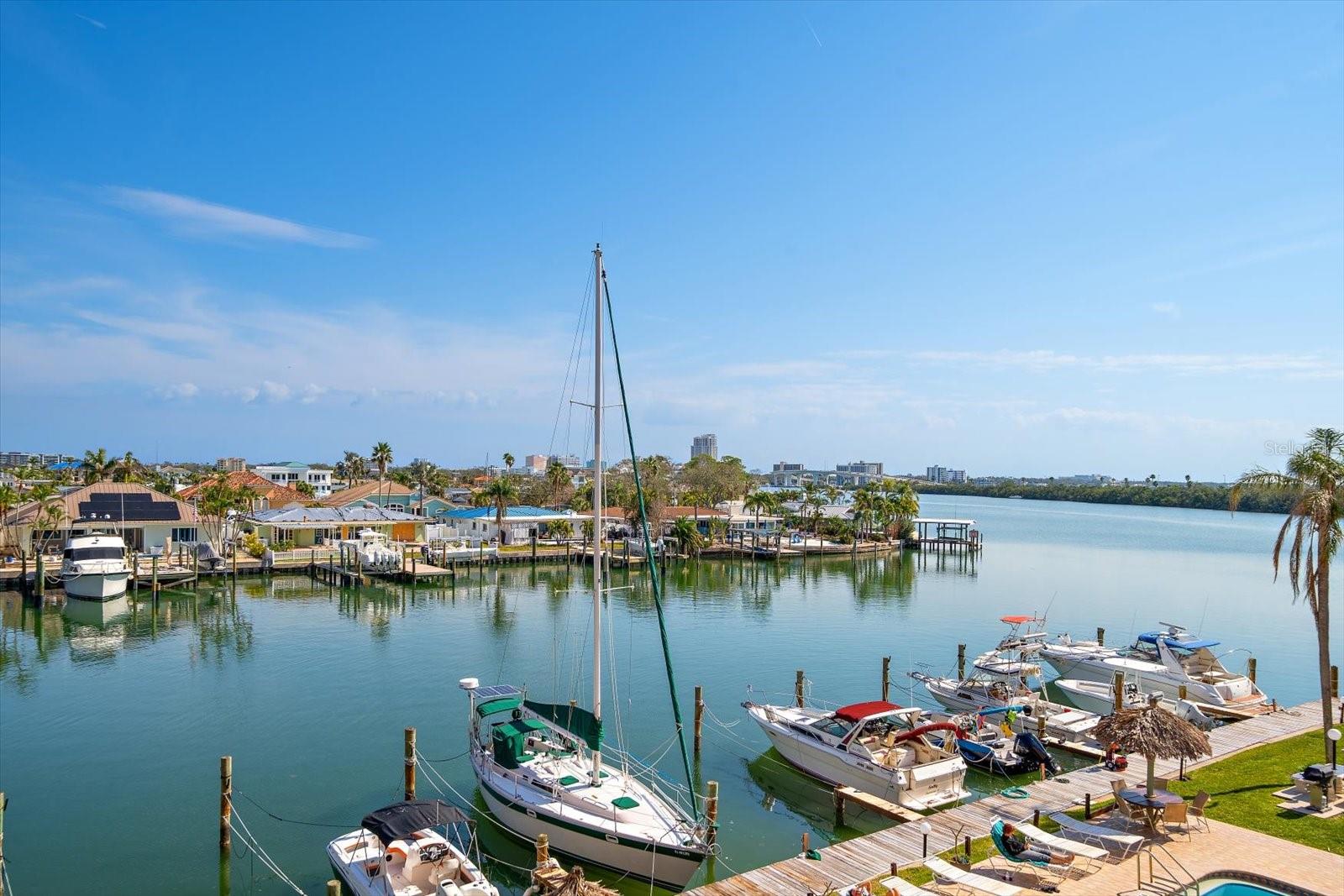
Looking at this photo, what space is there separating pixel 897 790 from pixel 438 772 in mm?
13302

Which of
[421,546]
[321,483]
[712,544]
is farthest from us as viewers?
[321,483]

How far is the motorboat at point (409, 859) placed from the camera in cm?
1538

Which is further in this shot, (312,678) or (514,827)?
(312,678)

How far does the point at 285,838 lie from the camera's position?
66.0 ft

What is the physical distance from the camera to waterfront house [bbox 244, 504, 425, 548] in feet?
244

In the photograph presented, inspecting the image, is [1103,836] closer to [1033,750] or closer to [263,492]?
[1033,750]

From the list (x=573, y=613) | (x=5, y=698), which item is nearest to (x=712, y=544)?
(x=573, y=613)

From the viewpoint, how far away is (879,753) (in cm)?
2250

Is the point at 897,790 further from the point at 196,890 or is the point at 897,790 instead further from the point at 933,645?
the point at 933,645

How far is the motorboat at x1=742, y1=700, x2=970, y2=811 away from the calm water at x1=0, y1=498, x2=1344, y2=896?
1158 mm

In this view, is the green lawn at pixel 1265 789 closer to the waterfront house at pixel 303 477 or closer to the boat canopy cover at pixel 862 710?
the boat canopy cover at pixel 862 710

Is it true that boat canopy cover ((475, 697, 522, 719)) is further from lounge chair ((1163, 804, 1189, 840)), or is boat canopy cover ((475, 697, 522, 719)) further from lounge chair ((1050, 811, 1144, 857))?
lounge chair ((1163, 804, 1189, 840))

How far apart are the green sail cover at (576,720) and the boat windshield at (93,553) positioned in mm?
48944

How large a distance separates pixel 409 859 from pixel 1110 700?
88.9ft
